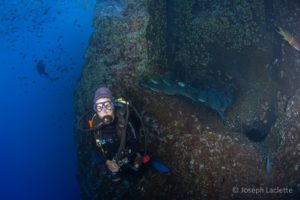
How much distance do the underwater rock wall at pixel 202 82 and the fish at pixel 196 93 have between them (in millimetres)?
123

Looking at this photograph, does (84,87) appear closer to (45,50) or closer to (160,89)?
(160,89)

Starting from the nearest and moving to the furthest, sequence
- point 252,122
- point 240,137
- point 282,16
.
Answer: point 240,137, point 252,122, point 282,16

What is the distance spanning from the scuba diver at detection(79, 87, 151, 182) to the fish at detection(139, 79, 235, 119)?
37.6 inches

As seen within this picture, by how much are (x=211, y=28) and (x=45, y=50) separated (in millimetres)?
4712

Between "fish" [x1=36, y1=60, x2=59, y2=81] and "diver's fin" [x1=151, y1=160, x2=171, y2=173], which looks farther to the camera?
"fish" [x1=36, y1=60, x2=59, y2=81]

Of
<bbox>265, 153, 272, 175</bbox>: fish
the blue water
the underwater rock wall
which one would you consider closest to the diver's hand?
the underwater rock wall

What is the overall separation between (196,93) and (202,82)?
1.76 feet

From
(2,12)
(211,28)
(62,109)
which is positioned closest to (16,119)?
(62,109)

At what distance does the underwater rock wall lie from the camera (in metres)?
5.02

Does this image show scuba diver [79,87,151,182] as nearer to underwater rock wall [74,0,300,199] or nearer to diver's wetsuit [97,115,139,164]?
diver's wetsuit [97,115,139,164]

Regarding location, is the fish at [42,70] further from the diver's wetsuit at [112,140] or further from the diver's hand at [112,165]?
the diver's hand at [112,165]

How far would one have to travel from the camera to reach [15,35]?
26.1ft

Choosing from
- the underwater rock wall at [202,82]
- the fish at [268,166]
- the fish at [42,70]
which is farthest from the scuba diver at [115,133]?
the fish at [42,70]

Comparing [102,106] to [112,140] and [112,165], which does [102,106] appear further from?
[112,165]
